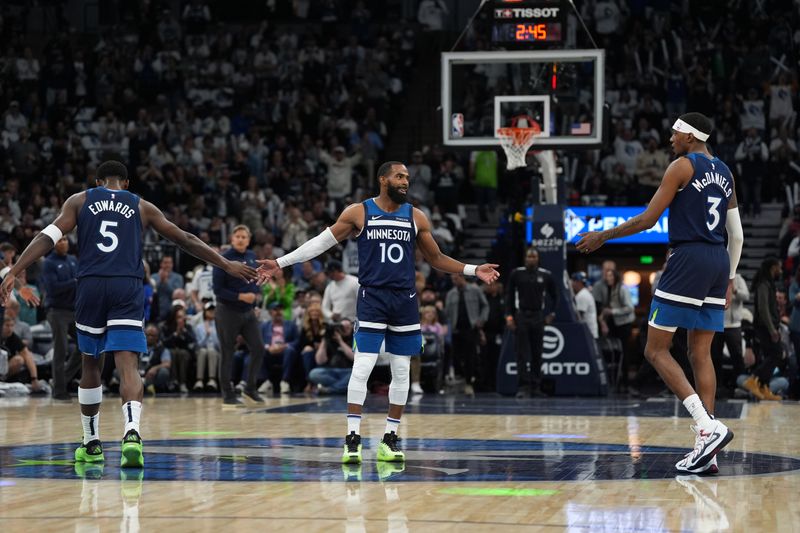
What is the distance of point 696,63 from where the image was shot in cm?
2534

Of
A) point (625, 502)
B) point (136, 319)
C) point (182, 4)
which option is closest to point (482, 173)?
point (182, 4)

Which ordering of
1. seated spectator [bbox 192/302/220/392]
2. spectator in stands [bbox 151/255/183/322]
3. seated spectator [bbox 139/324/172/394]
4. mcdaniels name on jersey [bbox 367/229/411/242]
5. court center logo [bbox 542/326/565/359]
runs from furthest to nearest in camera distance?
spectator in stands [bbox 151/255/183/322]
seated spectator [bbox 192/302/220/392]
seated spectator [bbox 139/324/172/394]
court center logo [bbox 542/326/565/359]
mcdaniels name on jersey [bbox 367/229/411/242]

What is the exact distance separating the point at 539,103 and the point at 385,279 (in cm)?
871

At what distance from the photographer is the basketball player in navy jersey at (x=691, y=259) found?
317 inches

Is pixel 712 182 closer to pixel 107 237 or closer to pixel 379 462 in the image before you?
pixel 379 462

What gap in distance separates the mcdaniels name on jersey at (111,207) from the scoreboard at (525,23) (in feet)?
29.2

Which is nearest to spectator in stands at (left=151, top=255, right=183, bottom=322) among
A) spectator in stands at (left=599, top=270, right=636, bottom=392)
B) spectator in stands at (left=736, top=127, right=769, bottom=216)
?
spectator in stands at (left=599, top=270, right=636, bottom=392)

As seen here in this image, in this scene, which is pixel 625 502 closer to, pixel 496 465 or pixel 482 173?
pixel 496 465

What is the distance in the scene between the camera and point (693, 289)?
26.4 ft

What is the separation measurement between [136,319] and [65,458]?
1.09 meters

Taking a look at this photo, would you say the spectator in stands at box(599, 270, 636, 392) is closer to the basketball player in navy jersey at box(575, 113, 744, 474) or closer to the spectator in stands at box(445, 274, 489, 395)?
the spectator in stands at box(445, 274, 489, 395)

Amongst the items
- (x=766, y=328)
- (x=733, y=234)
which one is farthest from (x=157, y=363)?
(x=733, y=234)

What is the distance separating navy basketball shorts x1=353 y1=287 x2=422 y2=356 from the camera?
8.65 metres

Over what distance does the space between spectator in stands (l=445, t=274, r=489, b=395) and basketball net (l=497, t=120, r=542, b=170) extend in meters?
3.11
